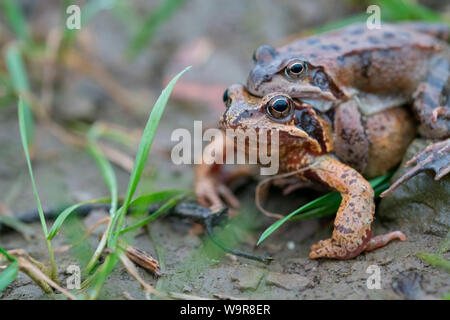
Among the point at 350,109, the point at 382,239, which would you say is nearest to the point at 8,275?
the point at 382,239

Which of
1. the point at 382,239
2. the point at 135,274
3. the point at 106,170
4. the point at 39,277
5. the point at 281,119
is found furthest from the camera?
the point at 106,170

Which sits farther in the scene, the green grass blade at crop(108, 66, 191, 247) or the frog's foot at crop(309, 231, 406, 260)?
the frog's foot at crop(309, 231, 406, 260)

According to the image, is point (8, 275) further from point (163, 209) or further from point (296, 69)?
point (296, 69)

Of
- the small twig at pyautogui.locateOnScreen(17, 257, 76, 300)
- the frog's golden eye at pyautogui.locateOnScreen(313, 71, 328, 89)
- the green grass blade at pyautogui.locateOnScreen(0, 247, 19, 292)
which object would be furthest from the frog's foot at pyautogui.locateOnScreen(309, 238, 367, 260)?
the green grass blade at pyautogui.locateOnScreen(0, 247, 19, 292)

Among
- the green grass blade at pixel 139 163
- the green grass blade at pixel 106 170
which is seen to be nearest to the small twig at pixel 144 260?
the green grass blade at pixel 139 163

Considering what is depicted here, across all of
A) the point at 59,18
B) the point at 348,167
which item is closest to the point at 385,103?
the point at 348,167

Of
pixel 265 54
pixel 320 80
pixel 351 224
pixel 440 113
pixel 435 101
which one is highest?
pixel 265 54

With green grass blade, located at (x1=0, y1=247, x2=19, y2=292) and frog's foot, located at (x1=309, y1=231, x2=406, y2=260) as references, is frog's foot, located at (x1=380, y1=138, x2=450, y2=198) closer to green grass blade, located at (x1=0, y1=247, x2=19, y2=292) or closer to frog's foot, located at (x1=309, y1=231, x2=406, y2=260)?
frog's foot, located at (x1=309, y1=231, x2=406, y2=260)

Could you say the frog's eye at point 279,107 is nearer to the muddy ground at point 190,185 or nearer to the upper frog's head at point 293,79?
the upper frog's head at point 293,79
